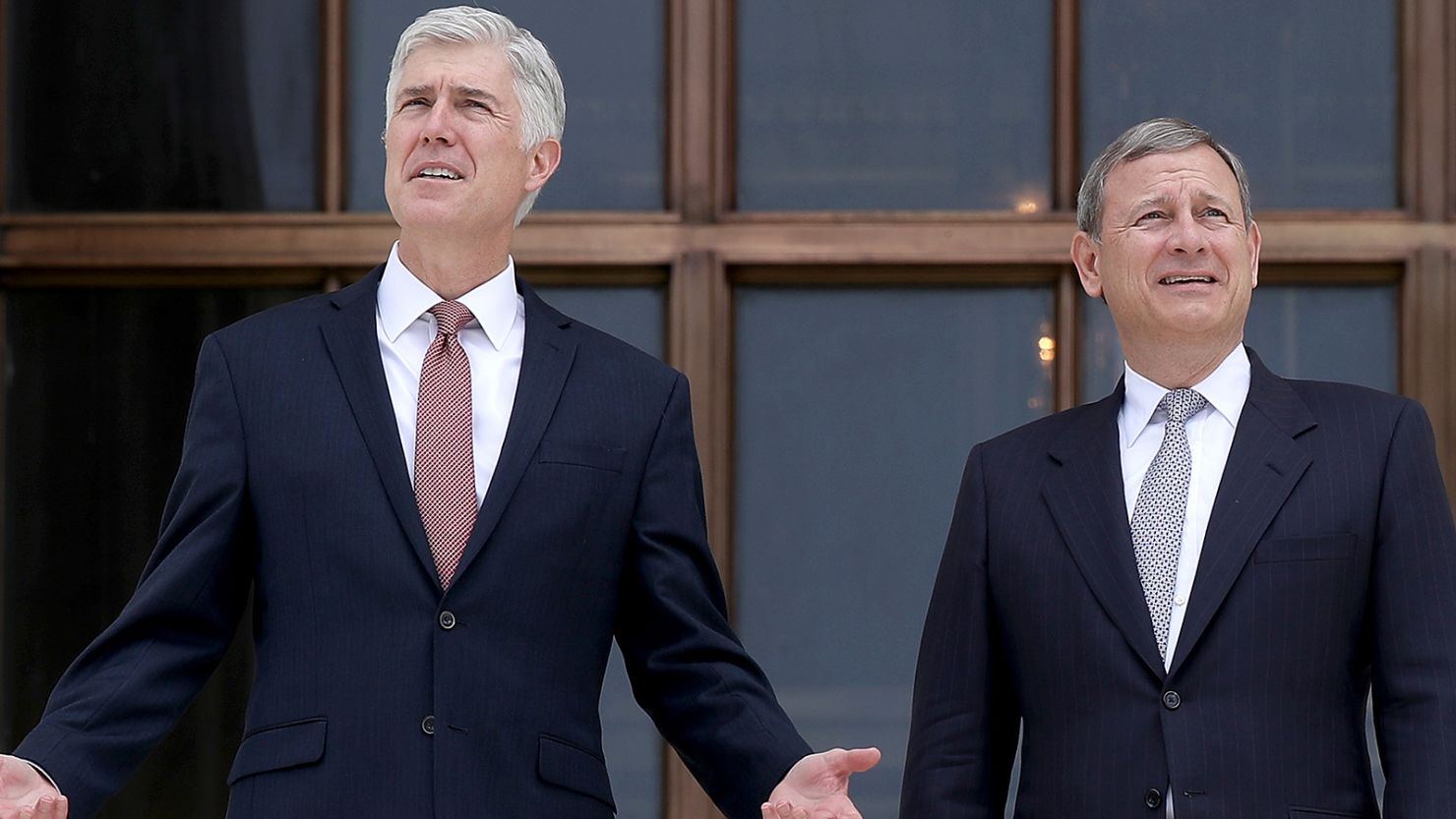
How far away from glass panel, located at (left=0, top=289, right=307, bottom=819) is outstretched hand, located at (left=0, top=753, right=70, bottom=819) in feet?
6.04

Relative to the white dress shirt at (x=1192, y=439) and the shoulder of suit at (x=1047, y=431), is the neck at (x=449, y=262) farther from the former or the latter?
the white dress shirt at (x=1192, y=439)

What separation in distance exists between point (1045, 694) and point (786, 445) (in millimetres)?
1640

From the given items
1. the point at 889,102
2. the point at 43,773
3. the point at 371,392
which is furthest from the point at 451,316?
the point at 889,102

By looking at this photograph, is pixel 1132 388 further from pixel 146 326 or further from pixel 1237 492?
pixel 146 326

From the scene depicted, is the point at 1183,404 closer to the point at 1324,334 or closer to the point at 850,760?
the point at 850,760

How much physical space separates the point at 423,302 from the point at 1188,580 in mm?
1302

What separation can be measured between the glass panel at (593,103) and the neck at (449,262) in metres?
1.47

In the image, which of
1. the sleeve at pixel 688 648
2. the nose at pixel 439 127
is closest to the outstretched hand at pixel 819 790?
the sleeve at pixel 688 648

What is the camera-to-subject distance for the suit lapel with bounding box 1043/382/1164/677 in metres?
3.45

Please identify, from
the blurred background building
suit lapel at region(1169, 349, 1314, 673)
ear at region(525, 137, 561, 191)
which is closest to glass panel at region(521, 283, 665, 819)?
the blurred background building

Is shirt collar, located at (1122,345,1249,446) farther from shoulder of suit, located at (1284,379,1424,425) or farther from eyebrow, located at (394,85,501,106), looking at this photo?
eyebrow, located at (394,85,501,106)

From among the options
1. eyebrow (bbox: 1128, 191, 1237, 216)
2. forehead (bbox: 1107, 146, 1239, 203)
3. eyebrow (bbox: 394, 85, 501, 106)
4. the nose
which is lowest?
eyebrow (bbox: 1128, 191, 1237, 216)

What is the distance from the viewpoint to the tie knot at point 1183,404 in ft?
11.9

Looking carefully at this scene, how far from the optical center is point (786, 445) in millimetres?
5082
